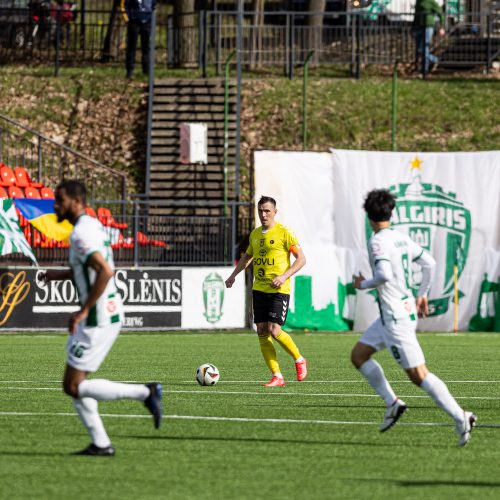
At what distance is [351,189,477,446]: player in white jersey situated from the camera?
9875 mm

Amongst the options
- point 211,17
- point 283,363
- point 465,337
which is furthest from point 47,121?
point 283,363

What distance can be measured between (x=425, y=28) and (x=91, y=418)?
2909 centimetres

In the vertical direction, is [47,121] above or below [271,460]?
above

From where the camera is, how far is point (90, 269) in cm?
918

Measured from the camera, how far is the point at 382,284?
1006 centimetres

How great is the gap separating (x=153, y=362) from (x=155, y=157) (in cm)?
1597

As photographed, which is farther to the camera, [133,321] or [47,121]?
[47,121]

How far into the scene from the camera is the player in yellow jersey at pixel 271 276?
50.7 ft

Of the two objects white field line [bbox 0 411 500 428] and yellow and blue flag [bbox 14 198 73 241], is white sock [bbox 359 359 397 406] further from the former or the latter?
yellow and blue flag [bbox 14 198 73 241]

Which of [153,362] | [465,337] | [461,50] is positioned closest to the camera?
[153,362]

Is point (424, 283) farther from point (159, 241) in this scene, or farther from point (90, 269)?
point (159, 241)

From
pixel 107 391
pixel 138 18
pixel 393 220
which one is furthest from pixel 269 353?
pixel 138 18

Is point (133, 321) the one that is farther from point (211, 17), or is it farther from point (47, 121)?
point (211, 17)

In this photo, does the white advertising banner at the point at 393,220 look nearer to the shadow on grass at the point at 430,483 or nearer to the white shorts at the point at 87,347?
the white shorts at the point at 87,347
